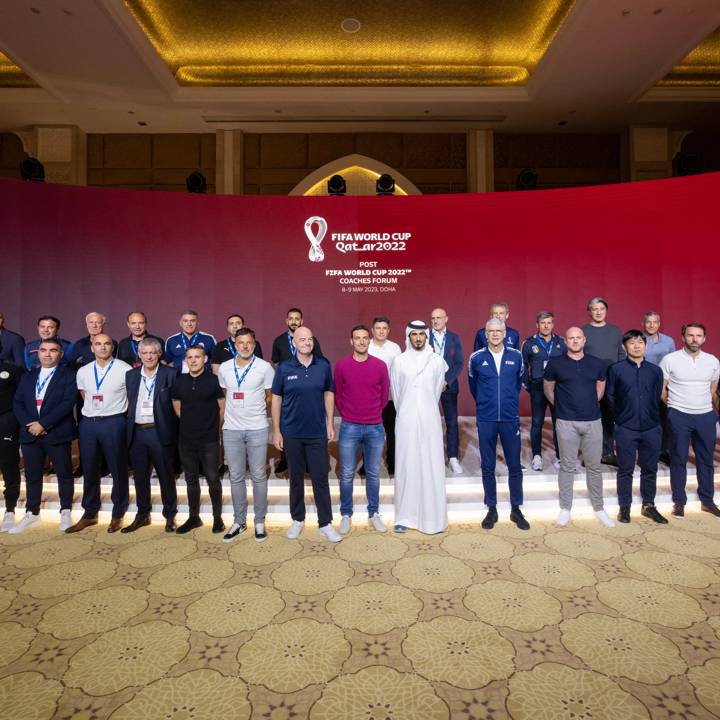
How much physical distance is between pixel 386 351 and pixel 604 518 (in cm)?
220

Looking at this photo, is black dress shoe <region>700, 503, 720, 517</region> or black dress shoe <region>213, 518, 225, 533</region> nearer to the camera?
black dress shoe <region>213, 518, 225, 533</region>

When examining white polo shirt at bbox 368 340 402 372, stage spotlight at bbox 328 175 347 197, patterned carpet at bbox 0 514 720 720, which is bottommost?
patterned carpet at bbox 0 514 720 720

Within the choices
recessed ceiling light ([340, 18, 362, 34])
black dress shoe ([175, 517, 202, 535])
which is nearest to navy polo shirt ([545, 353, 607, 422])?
black dress shoe ([175, 517, 202, 535])

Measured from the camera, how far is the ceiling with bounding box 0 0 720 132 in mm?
5684

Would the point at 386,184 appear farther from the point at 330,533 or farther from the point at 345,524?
the point at 330,533

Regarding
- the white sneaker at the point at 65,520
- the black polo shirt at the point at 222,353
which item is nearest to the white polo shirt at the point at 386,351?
the black polo shirt at the point at 222,353

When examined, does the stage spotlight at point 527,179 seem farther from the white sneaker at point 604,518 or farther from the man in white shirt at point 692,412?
the white sneaker at point 604,518

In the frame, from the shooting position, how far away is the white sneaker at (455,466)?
13.6ft

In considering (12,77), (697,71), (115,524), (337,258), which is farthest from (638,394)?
(12,77)

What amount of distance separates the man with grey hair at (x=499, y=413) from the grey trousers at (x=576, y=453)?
0.37 metres

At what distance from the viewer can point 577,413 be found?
3.36 metres

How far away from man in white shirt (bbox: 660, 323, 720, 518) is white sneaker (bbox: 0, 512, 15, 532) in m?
5.32

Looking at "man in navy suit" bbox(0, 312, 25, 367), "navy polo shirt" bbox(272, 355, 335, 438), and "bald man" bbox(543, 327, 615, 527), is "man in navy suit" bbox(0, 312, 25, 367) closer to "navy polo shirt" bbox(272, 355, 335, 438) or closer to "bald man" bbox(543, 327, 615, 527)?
"navy polo shirt" bbox(272, 355, 335, 438)

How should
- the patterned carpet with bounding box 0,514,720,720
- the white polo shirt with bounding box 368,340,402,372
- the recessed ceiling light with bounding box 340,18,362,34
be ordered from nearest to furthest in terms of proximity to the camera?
the patterned carpet with bounding box 0,514,720,720, the white polo shirt with bounding box 368,340,402,372, the recessed ceiling light with bounding box 340,18,362,34
